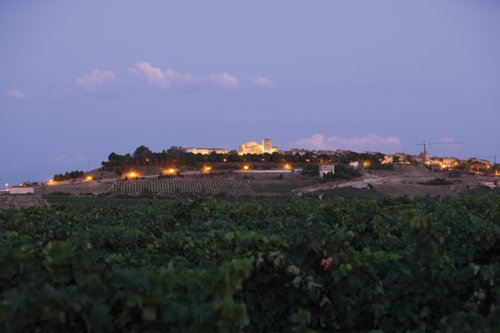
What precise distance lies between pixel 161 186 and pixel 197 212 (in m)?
64.7

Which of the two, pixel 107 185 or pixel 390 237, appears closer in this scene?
pixel 390 237

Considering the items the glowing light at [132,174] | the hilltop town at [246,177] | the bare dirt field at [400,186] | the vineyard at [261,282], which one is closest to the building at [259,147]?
the hilltop town at [246,177]

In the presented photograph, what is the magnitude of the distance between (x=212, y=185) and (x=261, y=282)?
7252cm

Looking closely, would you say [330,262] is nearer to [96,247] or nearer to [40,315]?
[40,315]

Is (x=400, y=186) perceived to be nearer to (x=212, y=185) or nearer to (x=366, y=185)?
(x=366, y=185)

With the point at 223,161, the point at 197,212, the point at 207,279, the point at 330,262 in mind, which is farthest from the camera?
the point at 223,161

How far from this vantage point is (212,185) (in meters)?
77.4

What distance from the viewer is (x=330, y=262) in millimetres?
4820

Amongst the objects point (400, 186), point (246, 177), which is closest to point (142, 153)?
point (246, 177)

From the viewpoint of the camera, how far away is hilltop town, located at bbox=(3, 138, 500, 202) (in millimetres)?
65875

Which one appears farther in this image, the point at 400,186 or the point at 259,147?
the point at 259,147

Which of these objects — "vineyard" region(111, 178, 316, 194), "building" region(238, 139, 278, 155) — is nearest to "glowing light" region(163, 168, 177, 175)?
"vineyard" region(111, 178, 316, 194)

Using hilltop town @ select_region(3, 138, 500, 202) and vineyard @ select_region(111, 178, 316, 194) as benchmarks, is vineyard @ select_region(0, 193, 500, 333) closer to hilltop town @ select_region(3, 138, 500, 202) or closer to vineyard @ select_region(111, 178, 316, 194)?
hilltop town @ select_region(3, 138, 500, 202)

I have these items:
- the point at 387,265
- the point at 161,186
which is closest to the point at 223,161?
the point at 161,186
